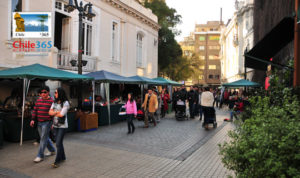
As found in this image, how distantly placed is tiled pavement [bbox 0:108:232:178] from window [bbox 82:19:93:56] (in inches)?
316

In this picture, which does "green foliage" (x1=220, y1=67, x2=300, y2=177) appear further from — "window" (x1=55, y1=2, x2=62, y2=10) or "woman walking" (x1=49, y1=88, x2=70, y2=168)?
"window" (x1=55, y1=2, x2=62, y2=10)

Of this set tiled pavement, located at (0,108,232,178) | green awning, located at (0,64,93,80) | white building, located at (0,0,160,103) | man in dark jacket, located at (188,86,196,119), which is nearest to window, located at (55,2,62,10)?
white building, located at (0,0,160,103)

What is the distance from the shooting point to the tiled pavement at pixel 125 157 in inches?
194

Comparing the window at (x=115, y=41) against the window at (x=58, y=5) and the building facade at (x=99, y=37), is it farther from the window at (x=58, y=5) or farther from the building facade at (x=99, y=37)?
the window at (x=58, y=5)

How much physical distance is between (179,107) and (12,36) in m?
9.41

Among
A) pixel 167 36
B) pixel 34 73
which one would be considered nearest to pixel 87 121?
pixel 34 73

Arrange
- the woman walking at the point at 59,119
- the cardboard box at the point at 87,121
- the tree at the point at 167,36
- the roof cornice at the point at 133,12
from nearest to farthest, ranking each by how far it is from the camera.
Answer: the woman walking at the point at 59,119, the cardboard box at the point at 87,121, the roof cornice at the point at 133,12, the tree at the point at 167,36

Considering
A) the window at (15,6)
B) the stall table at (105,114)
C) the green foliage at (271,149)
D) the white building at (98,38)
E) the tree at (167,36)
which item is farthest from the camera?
the tree at (167,36)

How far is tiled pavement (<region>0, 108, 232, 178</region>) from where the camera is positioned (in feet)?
16.2

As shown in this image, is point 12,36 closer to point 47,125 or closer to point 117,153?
point 47,125

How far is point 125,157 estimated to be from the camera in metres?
5.99

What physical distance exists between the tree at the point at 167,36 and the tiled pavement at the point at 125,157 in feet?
75.7

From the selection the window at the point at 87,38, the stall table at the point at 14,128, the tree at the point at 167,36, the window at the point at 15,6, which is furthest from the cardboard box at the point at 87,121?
the tree at the point at 167,36

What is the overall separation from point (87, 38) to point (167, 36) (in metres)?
16.6
